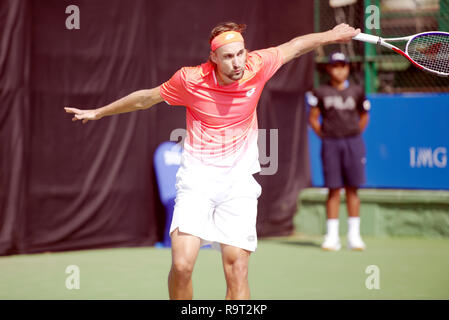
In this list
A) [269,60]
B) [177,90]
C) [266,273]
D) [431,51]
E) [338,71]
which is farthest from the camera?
[338,71]

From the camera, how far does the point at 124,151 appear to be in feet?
30.1

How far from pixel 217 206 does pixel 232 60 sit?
2.82 feet

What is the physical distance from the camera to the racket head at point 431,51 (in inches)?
218

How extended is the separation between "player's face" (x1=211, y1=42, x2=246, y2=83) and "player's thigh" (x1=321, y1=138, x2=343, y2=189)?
4287 millimetres

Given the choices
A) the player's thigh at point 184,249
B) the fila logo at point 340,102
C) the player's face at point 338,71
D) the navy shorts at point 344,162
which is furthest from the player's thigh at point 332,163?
the player's thigh at point 184,249

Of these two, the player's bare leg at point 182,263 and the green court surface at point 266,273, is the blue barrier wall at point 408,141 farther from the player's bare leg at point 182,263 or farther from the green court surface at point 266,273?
the player's bare leg at point 182,263

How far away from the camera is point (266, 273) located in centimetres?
734

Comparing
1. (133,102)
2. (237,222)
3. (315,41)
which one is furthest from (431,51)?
(133,102)

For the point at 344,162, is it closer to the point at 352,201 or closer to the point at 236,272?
the point at 352,201

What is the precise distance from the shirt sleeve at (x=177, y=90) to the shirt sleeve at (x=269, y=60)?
489 mm

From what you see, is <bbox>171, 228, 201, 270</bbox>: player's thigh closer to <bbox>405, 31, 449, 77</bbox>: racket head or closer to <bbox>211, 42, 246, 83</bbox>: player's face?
<bbox>211, 42, 246, 83</bbox>: player's face

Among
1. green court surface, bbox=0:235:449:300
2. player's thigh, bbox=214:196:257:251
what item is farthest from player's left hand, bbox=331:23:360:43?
green court surface, bbox=0:235:449:300
